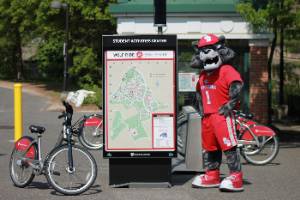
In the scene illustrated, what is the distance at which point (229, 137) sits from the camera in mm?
9273

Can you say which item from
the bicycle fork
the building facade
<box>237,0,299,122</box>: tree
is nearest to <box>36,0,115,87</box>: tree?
the building facade

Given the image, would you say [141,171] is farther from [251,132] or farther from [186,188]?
[251,132]

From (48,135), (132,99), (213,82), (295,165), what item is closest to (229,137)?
(213,82)

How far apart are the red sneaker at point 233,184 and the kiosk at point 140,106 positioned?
29.9 inches

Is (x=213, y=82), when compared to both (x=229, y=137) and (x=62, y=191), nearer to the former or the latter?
(x=229, y=137)

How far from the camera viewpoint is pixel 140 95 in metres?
9.48

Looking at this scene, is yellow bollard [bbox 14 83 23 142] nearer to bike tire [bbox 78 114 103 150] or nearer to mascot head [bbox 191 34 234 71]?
bike tire [bbox 78 114 103 150]

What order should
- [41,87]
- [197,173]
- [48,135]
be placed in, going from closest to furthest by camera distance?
[197,173] < [48,135] < [41,87]

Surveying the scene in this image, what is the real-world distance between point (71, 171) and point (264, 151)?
4.64 m

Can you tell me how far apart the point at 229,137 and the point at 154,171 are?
43.0 inches

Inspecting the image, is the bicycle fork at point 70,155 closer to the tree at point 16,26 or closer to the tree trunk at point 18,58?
the tree at point 16,26

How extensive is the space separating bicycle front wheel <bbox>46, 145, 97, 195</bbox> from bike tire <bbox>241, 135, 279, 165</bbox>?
4.01 meters

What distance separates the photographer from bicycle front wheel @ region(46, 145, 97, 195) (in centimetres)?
886

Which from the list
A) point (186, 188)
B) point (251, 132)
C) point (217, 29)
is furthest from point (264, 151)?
point (217, 29)
